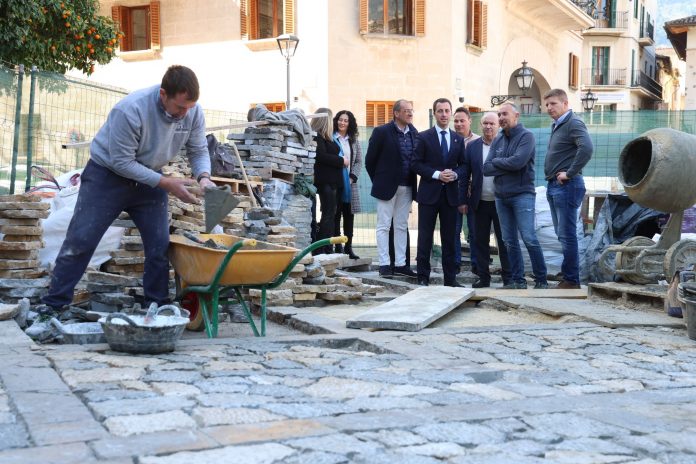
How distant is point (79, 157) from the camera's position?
10695mm

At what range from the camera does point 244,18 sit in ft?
78.9

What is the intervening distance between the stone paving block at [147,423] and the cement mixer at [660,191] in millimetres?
4874

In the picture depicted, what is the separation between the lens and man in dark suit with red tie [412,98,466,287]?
9.32 metres

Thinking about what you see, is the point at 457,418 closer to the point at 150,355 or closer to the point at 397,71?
the point at 150,355

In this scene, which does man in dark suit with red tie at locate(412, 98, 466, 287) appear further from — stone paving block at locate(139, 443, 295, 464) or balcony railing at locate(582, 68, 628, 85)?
balcony railing at locate(582, 68, 628, 85)

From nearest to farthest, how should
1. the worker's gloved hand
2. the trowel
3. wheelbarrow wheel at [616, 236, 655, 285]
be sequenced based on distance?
the worker's gloved hand < the trowel < wheelbarrow wheel at [616, 236, 655, 285]

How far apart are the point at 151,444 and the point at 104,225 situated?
2963 millimetres

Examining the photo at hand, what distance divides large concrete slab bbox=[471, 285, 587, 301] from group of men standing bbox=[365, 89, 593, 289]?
0.35 metres

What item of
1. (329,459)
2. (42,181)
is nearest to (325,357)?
(329,459)

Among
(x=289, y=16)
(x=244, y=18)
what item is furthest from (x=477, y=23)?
(x=244, y=18)

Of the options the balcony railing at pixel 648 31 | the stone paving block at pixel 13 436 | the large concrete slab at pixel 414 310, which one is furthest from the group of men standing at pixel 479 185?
the balcony railing at pixel 648 31

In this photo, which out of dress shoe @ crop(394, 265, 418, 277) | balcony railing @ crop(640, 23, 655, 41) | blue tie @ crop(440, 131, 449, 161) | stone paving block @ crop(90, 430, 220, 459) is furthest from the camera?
balcony railing @ crop(640, 23, 655, 41)

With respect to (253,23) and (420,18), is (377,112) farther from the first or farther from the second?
(253,23)

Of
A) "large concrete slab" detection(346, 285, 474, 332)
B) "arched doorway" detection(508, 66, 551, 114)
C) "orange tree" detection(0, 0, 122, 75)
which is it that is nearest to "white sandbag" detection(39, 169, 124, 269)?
"large concrete slab" detection(346, 285, 474, 332)
